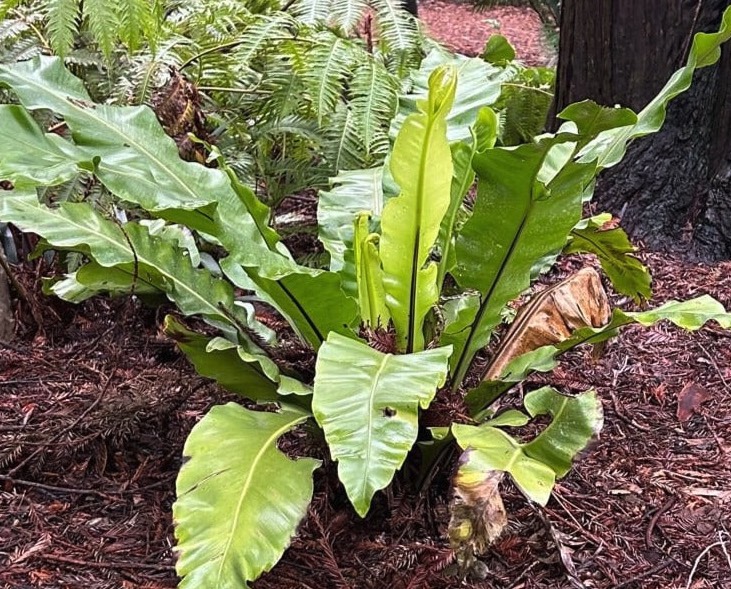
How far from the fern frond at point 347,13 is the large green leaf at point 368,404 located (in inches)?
60.6

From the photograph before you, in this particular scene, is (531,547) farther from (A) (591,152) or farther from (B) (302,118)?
(B) (302,118)

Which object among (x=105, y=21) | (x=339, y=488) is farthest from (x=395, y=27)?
(x=339, y=488)

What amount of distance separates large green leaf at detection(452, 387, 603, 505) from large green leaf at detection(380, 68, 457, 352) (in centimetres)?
28

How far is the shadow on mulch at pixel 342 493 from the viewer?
146 cm

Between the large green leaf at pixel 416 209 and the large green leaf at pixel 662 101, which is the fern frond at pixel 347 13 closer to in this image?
the large green leaf at pixel 662 101

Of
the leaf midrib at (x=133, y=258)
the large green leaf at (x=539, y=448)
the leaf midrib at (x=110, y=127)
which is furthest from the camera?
the leaf midrib at (x=110, y=127)

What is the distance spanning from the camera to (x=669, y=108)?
267cm

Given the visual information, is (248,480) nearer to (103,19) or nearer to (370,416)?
(370,416)

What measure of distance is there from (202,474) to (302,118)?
1.55 metres

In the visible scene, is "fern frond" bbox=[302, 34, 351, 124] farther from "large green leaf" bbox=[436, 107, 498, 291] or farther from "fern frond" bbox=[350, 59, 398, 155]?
"large green leaf" bbox=[436, 107, 498, 291]

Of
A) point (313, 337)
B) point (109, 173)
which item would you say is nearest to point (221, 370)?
point (313, 337)

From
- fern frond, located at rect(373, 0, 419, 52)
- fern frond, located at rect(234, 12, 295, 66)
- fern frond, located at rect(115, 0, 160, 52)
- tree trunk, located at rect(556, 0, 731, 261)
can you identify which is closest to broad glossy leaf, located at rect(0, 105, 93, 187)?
fern frond, located at rect(115, 0, 160, 52)

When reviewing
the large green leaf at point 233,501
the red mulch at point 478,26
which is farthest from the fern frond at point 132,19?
the red mulch at point 478,26

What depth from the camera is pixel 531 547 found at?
1.54 meters
